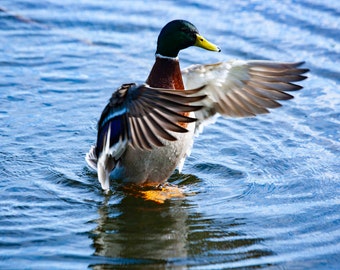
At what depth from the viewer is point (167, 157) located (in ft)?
22.4

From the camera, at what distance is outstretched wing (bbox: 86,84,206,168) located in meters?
5.76

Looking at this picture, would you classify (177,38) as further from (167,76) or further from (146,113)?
(146,113)

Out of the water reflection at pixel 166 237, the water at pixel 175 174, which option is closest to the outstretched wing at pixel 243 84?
the water at pixel 175 174

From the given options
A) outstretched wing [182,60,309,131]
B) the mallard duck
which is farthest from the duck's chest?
outstretched wing [182,60,309,131]

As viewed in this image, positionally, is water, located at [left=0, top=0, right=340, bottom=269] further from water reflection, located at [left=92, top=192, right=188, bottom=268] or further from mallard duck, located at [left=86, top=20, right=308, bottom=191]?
mallard duck, located at [left=86, top=20, right=308, bottom=191]

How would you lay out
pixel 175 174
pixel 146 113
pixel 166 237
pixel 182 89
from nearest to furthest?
pixel 146 113 → pixel 166 237 → pixel 182 89 → pixel 175 174

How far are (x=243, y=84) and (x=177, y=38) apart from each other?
741mm

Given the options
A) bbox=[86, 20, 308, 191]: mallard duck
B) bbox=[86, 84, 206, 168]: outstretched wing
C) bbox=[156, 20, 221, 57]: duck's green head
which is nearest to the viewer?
bbox=[86, 84, 206, 168]: outstretched wing

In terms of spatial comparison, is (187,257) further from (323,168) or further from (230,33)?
(230,33)

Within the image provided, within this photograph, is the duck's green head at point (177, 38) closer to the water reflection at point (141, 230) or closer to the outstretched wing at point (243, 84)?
the outstretched wing at point (243, 84)

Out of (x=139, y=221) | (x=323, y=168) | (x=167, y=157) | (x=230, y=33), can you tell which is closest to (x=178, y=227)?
(x=139, y=221)

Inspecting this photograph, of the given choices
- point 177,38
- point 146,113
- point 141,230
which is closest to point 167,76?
point 177,38

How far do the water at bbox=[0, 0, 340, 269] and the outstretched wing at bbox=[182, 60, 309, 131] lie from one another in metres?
0.61

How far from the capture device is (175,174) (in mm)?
7523
